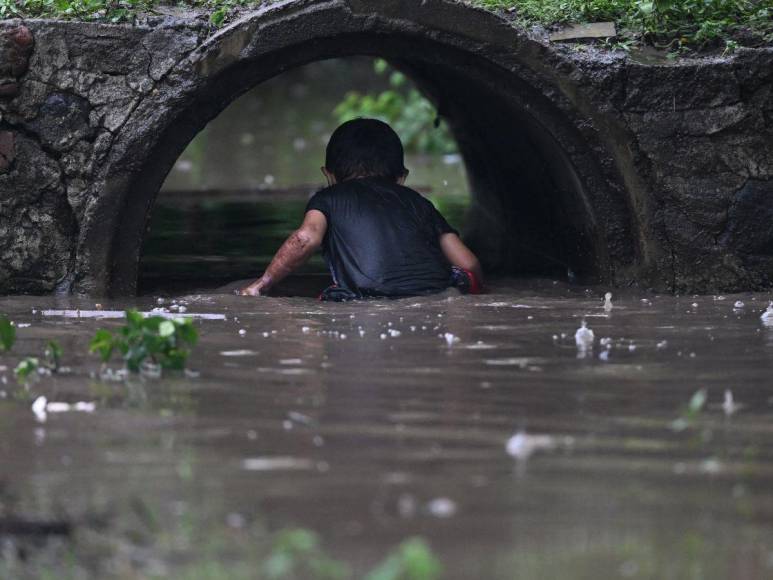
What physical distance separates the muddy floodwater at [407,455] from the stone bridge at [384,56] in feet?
4.68

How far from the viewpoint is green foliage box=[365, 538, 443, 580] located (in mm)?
2641

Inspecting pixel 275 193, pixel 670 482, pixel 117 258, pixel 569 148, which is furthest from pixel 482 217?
pixel 670 482

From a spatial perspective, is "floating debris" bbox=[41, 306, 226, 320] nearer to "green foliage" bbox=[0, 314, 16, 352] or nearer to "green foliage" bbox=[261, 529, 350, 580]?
"green foliage" bbox=[0, 314, 16, 352]

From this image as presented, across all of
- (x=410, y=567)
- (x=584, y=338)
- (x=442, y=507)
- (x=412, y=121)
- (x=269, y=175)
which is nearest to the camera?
(x=410, y=567)

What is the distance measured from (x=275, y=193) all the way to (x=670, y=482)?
10.4 meters

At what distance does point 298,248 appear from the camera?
7.41 m

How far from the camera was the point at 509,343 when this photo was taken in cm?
545

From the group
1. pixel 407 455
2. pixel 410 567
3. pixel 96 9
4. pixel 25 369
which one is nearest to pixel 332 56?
pixel 96 9

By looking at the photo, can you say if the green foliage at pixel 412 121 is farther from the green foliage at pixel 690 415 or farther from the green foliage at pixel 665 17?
the green foliage at pixel 690 415

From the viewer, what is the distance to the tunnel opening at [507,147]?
7.01m

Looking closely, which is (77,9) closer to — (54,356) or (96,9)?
(96,9)

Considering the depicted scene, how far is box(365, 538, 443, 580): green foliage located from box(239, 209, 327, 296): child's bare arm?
4675mm

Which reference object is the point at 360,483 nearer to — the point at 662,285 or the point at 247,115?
the point at 662,285

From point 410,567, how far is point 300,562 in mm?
304
